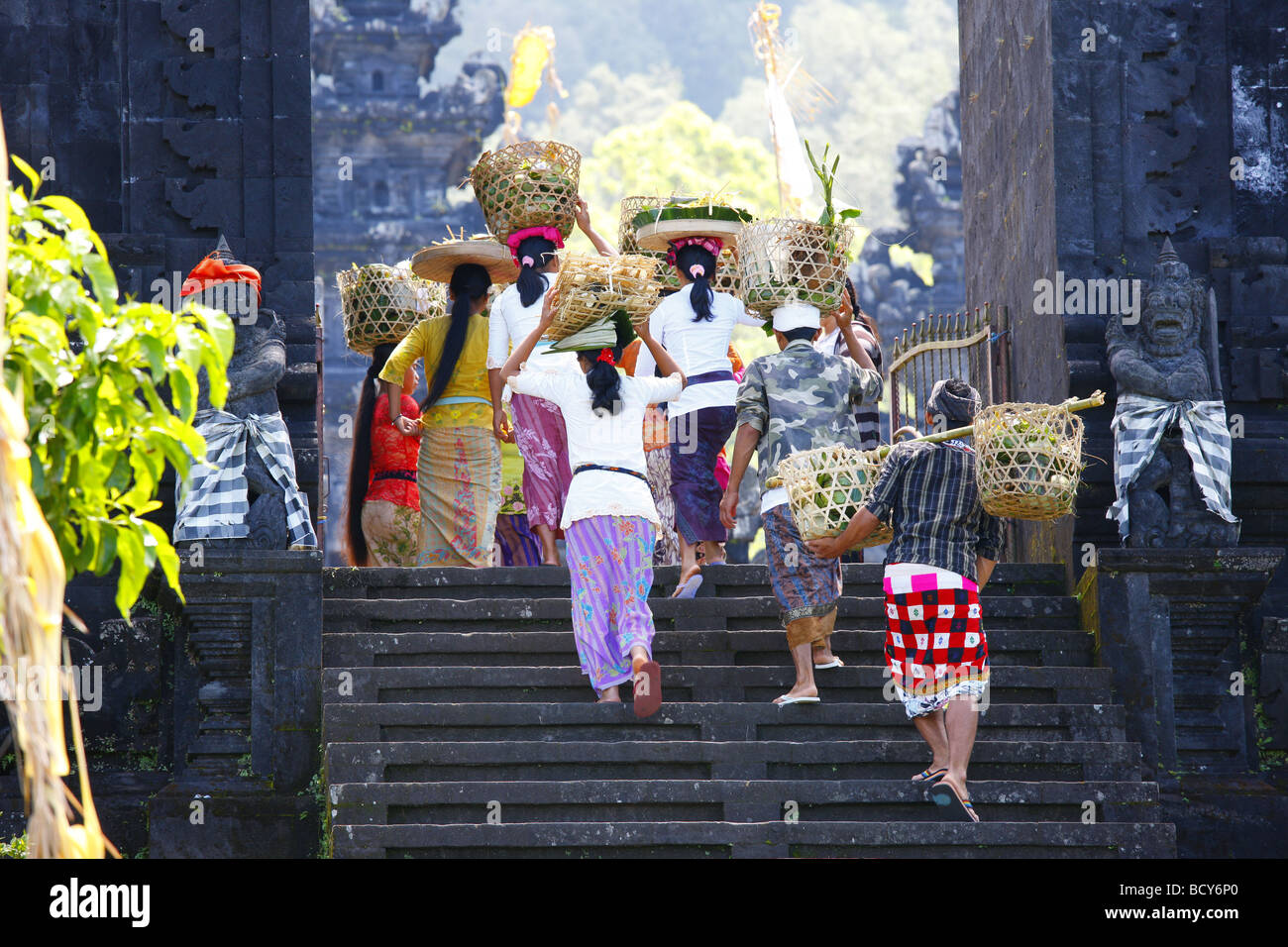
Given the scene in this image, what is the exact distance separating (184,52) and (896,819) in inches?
225

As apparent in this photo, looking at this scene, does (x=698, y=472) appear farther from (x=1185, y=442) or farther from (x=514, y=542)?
(x=1185, y=442)

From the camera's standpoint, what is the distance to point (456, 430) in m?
9.37

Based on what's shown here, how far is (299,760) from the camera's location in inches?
313

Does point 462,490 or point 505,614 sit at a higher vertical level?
point 462,490

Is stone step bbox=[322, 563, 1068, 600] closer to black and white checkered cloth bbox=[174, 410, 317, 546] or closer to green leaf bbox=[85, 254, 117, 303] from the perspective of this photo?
black and white checkered cloth bbox=[174, 410, 317, 546]

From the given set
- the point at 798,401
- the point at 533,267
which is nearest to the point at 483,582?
the point at 533,267

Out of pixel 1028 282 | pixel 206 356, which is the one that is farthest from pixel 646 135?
pixel 206 356

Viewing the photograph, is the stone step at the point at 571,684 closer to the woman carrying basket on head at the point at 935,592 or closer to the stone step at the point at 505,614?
the stone step at the point at 505,614

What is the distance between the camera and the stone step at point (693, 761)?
24.1ft

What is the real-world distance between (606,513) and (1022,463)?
1670mm

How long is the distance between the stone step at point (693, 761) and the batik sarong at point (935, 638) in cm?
58

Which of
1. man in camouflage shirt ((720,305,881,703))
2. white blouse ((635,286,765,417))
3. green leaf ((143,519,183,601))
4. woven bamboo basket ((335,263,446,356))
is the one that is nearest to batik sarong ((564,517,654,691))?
man in camouflage shirt ((720,305,881,703))

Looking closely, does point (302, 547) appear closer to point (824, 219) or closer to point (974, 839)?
point (824, 219)

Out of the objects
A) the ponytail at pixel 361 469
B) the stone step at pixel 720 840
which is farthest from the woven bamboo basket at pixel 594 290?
the ponytail at pixel 361 469
